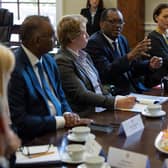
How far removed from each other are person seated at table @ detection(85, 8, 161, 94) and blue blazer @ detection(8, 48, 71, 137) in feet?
3.53

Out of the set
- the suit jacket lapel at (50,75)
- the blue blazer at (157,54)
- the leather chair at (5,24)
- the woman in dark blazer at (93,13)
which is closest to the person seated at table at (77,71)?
the suit jacket lapel at (50,75)

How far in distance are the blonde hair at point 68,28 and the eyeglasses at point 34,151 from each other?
1044mm

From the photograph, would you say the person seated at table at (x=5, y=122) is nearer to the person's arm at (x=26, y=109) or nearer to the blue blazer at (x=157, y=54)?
the person's arm at (x=26, y=109)

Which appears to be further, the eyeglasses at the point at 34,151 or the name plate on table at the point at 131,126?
the name plate on table at the point at 131,126

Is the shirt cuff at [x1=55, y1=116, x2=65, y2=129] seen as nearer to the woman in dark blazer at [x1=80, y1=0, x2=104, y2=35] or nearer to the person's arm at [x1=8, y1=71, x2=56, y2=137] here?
the person's arm at [x1=8, y1=71, x2=56, y2=137]

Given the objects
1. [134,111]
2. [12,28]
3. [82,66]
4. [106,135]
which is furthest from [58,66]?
[12,28]

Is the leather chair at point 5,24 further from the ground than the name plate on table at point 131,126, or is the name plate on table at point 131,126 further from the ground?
the leather chair at point 5,24

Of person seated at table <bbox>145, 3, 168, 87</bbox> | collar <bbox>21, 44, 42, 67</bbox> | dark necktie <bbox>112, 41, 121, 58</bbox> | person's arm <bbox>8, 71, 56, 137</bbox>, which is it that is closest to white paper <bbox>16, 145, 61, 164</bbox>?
person's arm <bbox>8, 71, 56, 137</bbox>

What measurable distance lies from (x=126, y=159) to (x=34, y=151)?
385 mm

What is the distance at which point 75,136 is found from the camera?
5.74 feet

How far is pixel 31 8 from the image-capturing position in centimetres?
709

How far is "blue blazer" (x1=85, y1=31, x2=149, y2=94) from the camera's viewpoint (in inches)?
122

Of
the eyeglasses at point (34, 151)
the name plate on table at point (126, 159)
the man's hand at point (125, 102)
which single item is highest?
the name plate on table at point (126, 159)

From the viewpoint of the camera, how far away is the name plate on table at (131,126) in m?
1.84
